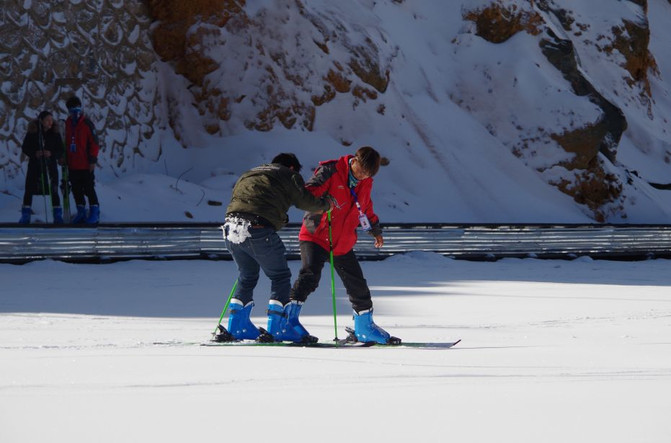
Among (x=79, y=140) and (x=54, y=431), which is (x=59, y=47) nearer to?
(x=79, y=140)

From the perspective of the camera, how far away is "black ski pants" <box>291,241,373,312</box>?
8.17m

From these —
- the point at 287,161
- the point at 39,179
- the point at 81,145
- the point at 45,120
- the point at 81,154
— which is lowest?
the point at 287,161

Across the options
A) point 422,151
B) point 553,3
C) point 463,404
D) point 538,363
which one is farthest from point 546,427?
point 553,3

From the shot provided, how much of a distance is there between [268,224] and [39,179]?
10458mm

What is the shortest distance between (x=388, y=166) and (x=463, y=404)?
21670mm

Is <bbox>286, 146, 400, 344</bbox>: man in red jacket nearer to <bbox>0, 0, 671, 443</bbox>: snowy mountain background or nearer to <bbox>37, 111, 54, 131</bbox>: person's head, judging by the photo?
<bbox>0, 0, 671, 443</bbox>: snowy mountain background

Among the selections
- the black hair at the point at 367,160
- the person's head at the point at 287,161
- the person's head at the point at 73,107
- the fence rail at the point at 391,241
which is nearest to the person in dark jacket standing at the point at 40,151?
the person's head at the point at 73,107

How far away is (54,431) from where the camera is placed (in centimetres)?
428

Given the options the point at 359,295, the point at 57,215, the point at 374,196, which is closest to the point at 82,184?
the point at 57,215

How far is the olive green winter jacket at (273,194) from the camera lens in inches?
306

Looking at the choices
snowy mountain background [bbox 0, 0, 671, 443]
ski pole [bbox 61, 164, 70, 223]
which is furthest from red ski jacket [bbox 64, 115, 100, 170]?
snowy mountain background [bbox 0, 0, 671, 443]

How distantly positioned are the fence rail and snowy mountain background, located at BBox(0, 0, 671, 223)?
3.45m

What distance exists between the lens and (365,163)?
8.07 metres

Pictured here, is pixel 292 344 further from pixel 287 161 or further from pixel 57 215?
pixel 57 215
